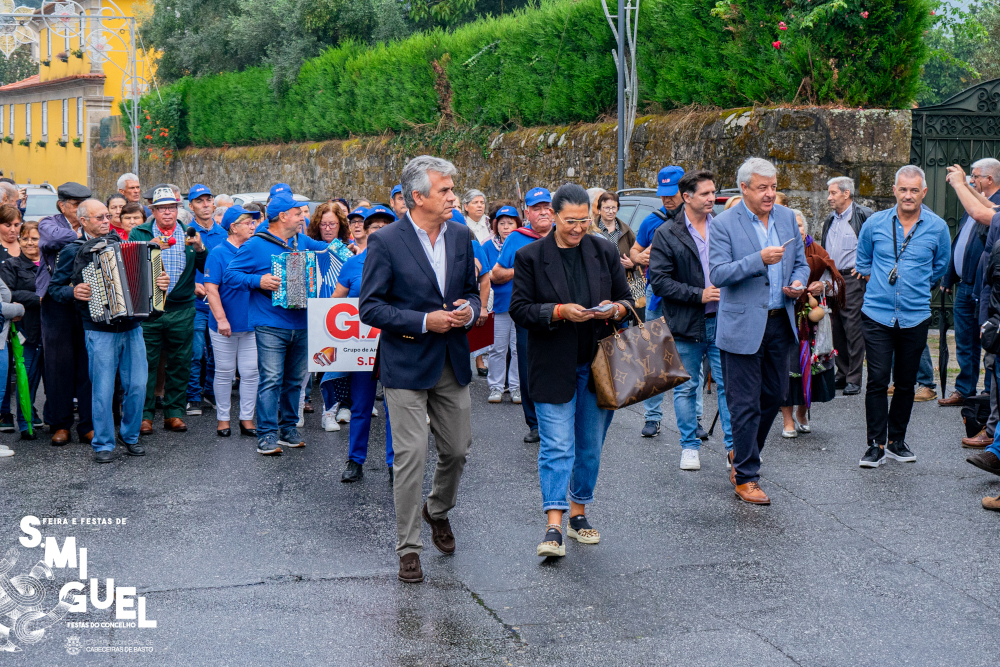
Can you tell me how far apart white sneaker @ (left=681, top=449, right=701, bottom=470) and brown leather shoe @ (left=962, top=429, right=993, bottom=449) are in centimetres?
220

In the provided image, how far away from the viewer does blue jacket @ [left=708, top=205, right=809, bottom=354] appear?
6617 mm

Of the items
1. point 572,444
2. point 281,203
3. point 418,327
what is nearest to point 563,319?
point 572,444

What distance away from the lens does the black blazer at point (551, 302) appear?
5.65 m

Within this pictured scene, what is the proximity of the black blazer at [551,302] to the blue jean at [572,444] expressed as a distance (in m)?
0.12

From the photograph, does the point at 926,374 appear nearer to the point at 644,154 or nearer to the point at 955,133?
the point at 955,133

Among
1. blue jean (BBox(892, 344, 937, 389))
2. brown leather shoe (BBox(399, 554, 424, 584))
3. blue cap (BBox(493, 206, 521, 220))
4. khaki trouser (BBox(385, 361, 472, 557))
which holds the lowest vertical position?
brown leather shoe (BBox(399, 554, 424, 584))

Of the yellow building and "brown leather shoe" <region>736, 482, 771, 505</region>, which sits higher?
the yellow building

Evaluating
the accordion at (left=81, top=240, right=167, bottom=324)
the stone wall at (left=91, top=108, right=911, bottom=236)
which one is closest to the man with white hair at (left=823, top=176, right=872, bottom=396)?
the stone wall at (left=91, top=108, right=911, bottom=236)

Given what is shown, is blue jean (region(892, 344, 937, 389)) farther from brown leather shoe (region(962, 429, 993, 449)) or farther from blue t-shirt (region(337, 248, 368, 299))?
blue t-shirt (region(337, 248, 368, 299))

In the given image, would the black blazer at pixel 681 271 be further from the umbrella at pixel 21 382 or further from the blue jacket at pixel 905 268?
the umbrella at pixel 21 382

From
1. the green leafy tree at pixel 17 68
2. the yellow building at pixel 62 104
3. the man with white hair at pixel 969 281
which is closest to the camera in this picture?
the man with white hair at pixel 969 281

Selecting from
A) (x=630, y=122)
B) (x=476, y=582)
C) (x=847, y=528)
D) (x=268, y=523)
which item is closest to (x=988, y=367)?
(x=847, y=528)

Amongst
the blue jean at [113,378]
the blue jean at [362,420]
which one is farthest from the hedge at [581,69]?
the blue jean at [113,378]

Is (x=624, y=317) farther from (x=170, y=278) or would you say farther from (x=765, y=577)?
(x=170, y=278)
